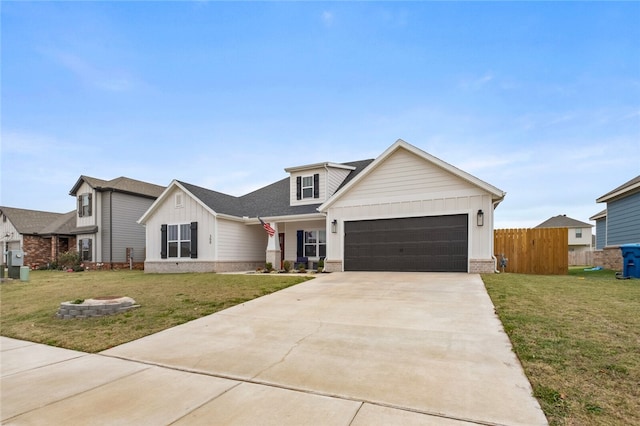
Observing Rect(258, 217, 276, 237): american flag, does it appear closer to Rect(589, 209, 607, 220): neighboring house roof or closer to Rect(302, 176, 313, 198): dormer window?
Rect(302, 176, 313, 198): dormer window

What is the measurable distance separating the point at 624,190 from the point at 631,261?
493cm

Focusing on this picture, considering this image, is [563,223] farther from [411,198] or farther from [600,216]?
[411,198]

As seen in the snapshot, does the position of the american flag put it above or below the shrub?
above

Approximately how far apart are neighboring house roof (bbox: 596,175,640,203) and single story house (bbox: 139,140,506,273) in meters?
6.82

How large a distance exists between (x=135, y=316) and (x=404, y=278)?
8337 mm

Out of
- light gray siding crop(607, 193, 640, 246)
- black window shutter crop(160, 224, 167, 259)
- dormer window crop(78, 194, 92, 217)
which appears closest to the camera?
light gray siding crop(607, 193, 640, 246)

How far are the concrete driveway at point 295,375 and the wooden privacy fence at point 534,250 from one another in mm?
9177

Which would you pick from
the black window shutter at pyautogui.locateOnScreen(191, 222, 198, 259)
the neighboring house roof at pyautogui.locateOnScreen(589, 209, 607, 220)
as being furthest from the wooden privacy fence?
the black window shutter at pyautogui.locateOnScreen(191, 222, 198, 259)

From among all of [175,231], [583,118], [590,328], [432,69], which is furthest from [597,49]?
[175,231]

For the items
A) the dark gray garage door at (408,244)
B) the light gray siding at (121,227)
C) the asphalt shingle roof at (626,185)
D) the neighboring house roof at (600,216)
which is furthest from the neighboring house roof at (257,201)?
the neighboring house roof at (600,216)

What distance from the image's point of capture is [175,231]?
19.2 m

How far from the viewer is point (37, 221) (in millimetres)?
29000

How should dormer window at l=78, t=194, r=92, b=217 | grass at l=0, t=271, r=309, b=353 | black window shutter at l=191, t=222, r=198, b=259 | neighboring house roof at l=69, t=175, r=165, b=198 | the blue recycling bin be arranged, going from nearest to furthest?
grass at l=0, t=271, r=309, b=353 < the blue recycling bin < black window shutter at l=191, t=222, r=198, b=259 < neighboring house roof at l=69, t=175, r=165, b=198 < dormer window at l=78, t=194, r=92, b=217

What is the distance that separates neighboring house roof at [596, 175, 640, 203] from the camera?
14742mm
